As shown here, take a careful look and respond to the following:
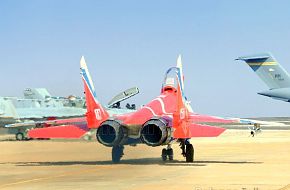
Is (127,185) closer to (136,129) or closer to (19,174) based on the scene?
(19,174)

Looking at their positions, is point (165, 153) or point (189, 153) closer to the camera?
point (189, 153)

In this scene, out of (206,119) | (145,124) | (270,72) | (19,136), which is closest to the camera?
(145,124)

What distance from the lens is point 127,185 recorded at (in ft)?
55.4

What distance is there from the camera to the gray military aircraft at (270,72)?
62.8m

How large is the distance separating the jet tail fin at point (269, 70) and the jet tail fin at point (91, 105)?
40.9 meters

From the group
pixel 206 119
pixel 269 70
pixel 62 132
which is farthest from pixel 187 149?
pixel 269 70

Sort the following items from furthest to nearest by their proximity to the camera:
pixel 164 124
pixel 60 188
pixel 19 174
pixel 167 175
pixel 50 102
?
pixel 50 102, pixel 164 124, pixel 19 174, pixel 167 175, pixel 60 188

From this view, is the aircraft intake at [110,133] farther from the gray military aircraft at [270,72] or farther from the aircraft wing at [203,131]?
the gray military aircraft at [270,72]

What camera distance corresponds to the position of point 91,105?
24016 mm

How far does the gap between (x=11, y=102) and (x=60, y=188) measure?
159 ft

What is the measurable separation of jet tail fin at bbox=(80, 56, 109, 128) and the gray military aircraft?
131 feet

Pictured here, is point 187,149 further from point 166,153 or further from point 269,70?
point 269,70

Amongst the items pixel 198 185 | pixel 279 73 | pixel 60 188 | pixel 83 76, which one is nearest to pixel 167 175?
pixel 198 185

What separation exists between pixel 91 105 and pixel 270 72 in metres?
42.2
